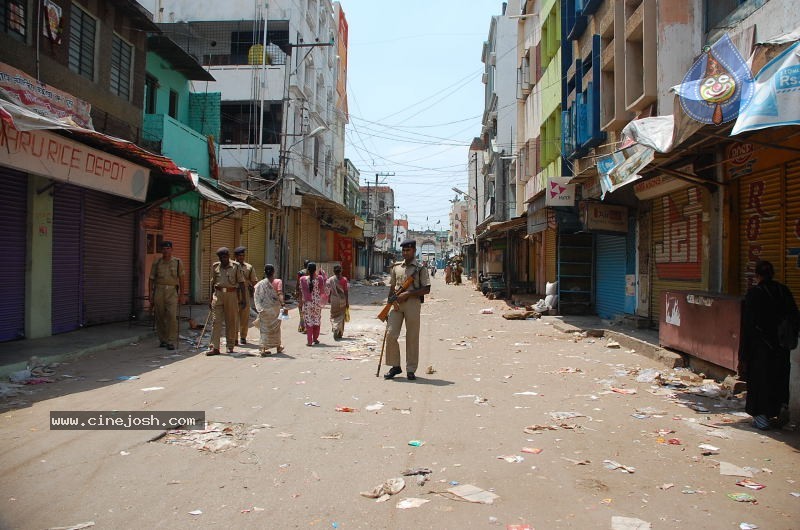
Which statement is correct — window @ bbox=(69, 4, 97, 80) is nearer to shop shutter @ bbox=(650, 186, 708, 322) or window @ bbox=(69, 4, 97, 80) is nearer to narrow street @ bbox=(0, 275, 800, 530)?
narrow street @ bbox=(0, 275, 800, 530)

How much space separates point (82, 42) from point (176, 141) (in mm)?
4789

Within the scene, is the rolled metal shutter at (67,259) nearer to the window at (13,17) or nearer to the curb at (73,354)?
the curb at (73,354)

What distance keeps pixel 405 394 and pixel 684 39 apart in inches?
330

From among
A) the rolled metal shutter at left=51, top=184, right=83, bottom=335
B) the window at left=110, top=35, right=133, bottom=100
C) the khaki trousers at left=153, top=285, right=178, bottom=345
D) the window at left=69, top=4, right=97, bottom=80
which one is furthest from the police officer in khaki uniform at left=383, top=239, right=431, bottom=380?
the window at left=110, top=35, right=133, bottom=100

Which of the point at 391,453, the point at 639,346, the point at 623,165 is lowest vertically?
the point at 391,453

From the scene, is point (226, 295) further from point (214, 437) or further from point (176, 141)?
point (176, 141)

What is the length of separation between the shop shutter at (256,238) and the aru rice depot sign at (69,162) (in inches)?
484

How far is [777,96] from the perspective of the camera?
4488 mm

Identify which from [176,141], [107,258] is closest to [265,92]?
[176,141]

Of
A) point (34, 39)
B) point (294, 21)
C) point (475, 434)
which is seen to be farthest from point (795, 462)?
point (294, 21)

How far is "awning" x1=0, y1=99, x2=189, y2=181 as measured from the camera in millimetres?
6598

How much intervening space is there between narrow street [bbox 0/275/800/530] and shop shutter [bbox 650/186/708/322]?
315 cm

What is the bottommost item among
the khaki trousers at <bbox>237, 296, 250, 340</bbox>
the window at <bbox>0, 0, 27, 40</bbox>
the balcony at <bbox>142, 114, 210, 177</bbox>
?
the khaki trousers at <bbox>237, 296, 250, 340</bbox>

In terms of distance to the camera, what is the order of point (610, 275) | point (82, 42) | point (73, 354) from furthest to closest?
1. point (610, 275)
2. point (82, 42)
3. point (73, 354)
